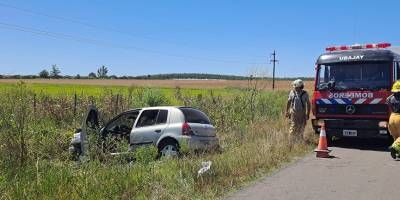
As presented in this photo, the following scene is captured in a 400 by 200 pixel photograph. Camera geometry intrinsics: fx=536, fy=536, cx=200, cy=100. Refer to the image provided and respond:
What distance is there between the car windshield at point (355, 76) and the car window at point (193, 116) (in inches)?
143

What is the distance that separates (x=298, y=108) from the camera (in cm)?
1460

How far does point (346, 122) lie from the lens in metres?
14.4

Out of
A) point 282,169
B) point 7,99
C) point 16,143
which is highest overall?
point 7,99

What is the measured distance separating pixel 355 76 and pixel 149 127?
18.7 ft

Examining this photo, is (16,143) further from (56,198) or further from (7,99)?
(56,198)

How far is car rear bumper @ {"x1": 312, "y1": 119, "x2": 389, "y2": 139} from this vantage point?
1381 cm

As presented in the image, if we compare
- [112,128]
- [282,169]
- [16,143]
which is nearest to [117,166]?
[16,143]

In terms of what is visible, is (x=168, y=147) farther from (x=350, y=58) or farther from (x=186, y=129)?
(x=350, y=58)

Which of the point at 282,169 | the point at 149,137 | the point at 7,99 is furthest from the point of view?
the point at 149,137

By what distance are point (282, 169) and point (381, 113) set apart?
481 centimetres

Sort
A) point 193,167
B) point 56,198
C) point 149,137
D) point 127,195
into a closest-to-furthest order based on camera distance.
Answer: point 56,198, point 127,195, point 193,167, point 149,137

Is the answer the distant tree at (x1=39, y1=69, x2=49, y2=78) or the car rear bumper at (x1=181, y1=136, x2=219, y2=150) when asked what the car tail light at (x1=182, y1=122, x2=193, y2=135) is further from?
the distant tree at (x1=39, y1=69, x2=49, y2=78)

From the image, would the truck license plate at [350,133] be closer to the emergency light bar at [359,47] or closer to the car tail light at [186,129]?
the emergency light bar at [359,47]

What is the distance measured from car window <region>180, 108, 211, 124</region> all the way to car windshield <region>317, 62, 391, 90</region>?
362cm
